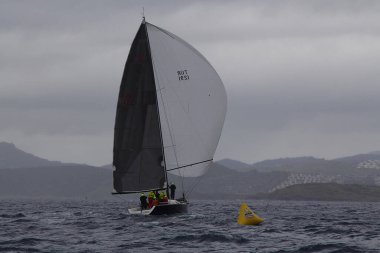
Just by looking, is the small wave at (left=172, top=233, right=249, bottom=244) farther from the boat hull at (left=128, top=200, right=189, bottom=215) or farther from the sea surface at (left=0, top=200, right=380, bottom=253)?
the boat hull at (left=128, top=200, right=189, bottom=215)

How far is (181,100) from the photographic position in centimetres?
5331

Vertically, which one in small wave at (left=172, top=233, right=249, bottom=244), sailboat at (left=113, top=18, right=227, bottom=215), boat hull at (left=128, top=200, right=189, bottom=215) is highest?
sailboat at (left=113, top=18, right=227, bottom=215)

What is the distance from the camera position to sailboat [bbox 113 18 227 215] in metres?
53.4

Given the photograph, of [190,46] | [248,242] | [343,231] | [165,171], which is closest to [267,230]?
[343,231]

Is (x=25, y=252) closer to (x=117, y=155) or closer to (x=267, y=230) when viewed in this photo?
(x=267, y=230)

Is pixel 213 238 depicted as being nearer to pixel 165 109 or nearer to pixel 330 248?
pixel 330 248

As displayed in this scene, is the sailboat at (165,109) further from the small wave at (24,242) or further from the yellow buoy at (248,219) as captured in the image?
the small wave at (24,242)

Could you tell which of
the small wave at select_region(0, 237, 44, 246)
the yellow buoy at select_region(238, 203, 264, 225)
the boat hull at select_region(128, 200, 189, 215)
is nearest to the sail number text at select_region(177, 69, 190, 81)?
the boat hull at select_region(128, 200, 189, 215)

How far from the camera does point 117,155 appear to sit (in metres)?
55.0

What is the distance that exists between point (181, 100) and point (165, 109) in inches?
55.4

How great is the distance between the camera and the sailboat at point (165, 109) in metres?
53.4

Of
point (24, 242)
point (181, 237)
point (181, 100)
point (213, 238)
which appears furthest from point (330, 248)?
point (181, 100)

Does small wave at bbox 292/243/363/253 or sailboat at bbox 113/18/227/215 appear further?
sailboat at bbox 113/18/227/215

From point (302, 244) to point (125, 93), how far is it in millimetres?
24820
